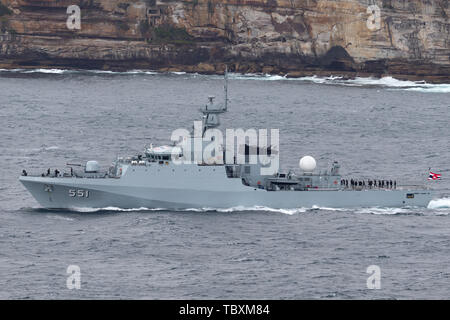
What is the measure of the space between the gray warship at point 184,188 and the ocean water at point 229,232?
2.32 feet

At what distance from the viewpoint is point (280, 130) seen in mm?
93562

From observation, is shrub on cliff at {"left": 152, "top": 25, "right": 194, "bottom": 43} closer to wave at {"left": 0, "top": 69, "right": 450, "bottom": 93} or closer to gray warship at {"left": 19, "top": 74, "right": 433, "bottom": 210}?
wave at {"left": 0, "top": 69, "right": 450, "bottom": 93}

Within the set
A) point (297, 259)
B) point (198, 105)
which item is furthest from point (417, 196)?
point (198, 105)

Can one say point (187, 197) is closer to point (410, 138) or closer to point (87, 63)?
point (410, 138)

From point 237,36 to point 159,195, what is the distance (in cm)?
9874

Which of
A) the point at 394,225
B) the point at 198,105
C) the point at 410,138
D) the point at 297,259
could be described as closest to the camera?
the point at 297,259

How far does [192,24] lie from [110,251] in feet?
363

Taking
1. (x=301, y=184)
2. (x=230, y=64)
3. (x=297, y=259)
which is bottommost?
(x=297, y=259)

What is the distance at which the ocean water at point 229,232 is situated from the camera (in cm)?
4616

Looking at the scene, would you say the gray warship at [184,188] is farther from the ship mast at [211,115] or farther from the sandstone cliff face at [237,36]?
the sandstone cliff face at [237,36]

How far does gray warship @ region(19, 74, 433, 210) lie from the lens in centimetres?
5944

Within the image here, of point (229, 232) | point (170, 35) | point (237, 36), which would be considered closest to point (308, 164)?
point (229, 232)

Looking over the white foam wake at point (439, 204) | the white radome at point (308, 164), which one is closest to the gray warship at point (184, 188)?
the white radome at point (308, 164)

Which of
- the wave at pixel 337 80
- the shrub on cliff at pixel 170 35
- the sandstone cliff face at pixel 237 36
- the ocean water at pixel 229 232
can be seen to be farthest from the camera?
the shrub on cliff at pixel 170 35
